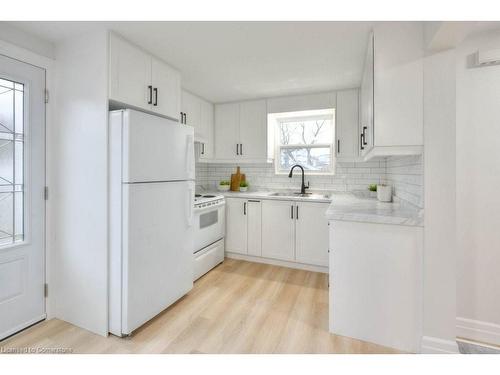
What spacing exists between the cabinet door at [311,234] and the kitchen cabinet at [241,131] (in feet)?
3.30

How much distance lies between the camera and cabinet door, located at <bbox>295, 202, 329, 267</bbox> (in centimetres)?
298

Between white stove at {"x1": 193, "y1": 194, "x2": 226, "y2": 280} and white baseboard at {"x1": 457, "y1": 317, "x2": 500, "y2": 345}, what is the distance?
2365mm

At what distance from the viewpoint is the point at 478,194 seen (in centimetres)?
179

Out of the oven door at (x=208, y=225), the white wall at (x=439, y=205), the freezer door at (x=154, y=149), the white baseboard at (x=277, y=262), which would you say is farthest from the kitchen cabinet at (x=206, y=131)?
the white wall at (x=439, y=205)

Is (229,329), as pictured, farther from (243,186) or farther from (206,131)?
(206,131)

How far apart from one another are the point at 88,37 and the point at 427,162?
252 centimetres

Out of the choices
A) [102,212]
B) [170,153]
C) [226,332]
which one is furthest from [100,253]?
[226,332]

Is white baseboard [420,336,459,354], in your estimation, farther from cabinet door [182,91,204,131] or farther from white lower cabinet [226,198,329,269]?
cabinet door [182,91,204,131]

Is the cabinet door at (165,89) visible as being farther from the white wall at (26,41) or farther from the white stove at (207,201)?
the white stove at (207,201)

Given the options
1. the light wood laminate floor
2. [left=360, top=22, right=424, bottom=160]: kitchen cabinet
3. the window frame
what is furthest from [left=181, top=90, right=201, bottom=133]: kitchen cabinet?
[left=360, top=22, right=424, bottom=160]: kitchen cabinet

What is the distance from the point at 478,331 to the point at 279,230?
76.6 inches

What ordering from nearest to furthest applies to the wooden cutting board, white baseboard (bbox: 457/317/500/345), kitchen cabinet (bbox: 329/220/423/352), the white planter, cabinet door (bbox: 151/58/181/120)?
kitchen cabinet (bbox: 329/220/423/352)
white baseboard (bbox: 457/317/500/345)
cabinet door (bbox: 151/58/181/120)
the white planter
the wooden cutting board

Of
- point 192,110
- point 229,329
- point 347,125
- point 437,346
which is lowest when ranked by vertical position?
point 229,329

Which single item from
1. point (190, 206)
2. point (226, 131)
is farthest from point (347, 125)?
point (190, 206)
